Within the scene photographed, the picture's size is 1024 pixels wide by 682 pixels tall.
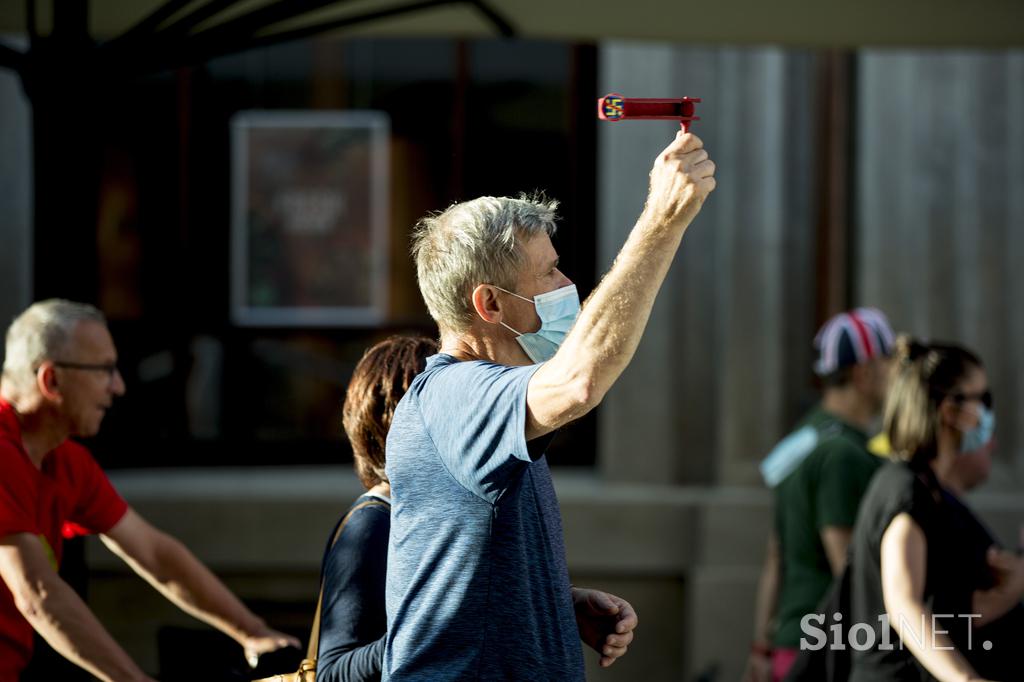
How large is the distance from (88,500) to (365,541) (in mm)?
1286

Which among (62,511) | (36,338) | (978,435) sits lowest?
(62,511)

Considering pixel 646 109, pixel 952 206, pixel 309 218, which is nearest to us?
pixel 646 109

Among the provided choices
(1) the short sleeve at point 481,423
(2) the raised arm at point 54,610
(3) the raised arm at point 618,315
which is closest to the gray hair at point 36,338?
(2) the raised arm at point 54,610

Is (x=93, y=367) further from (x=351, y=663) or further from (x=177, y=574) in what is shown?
(x=351, y=663)

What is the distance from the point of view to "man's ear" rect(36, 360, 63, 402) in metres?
3.10

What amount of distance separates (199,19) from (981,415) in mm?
2462

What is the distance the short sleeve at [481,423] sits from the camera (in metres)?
1.76

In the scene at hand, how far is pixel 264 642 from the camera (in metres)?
3.23

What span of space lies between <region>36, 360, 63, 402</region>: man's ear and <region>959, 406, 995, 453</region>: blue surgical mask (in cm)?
245

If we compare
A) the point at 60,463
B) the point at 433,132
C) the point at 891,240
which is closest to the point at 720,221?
the point at 891,240

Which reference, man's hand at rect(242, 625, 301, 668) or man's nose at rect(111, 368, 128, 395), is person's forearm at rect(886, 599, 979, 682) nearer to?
man's hand at rect(242, 625, 301, 668)

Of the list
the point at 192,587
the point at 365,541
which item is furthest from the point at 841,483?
the point at 365,541

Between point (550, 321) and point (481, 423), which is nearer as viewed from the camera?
point (481, 423)

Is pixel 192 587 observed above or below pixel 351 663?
below
